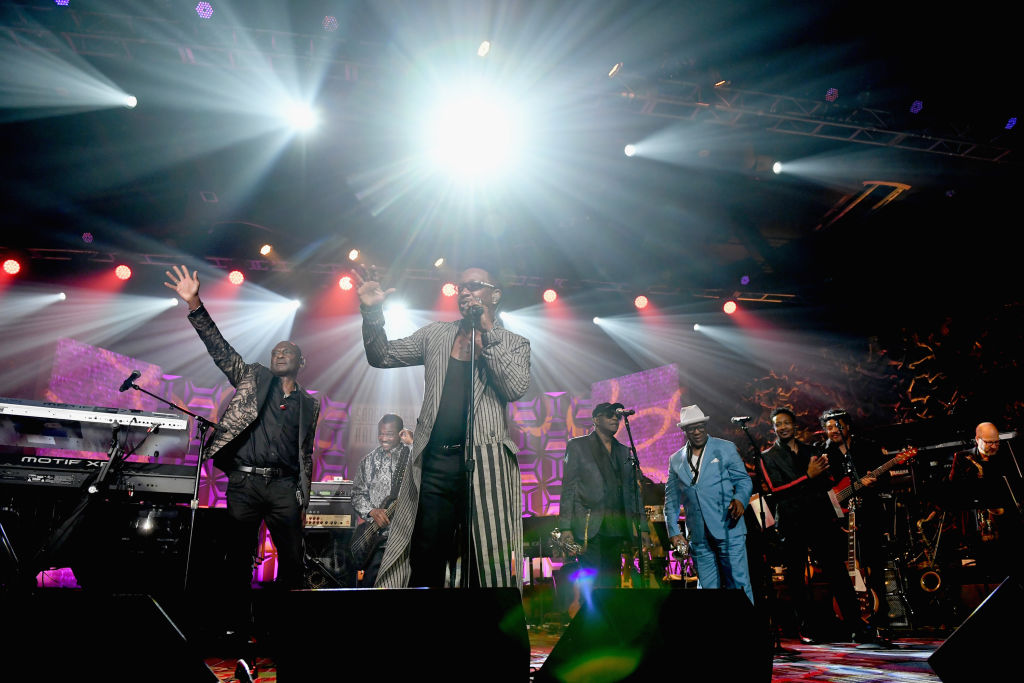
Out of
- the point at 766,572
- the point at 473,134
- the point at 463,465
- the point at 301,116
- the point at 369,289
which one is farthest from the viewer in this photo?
the point at 473,134

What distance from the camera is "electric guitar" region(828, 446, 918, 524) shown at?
5.59 metres

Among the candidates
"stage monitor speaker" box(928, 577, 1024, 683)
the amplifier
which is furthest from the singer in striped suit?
the amplifier

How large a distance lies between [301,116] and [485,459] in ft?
24.8

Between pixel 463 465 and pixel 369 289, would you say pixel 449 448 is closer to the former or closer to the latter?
pixel 463 465

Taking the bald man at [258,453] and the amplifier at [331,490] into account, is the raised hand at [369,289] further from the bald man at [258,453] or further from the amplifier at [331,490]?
the amplifier at [331,490]

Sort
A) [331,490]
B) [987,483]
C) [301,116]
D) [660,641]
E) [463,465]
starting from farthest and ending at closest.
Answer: [301,116] → [331,490] → [987,483] → [463,465] → [660,641]

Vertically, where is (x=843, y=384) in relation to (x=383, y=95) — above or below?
below

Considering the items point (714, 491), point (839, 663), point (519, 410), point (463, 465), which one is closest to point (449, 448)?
point (463, 465)

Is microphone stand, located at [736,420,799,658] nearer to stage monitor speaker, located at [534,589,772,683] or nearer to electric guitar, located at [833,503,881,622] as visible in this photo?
electric guitar, located at [833,503,881,622]

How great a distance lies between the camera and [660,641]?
182cm

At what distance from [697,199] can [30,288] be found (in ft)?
38.4

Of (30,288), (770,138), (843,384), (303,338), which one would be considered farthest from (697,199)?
(30,288)

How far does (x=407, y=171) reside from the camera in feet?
32.1

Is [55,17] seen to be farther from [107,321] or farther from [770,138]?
[770,138]
